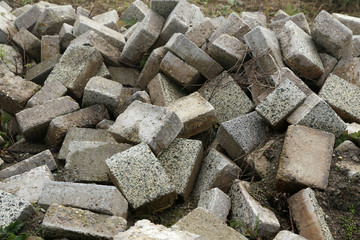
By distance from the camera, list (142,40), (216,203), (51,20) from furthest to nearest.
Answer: (51,20), (142,40), (216,203)

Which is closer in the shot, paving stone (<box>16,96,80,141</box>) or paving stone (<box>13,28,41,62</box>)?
paving stone (<box>16,96,80,141</box>)

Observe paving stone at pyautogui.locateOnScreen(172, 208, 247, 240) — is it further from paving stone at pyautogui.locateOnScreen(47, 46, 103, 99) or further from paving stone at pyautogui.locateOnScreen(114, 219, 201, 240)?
paving stone at pyautogui.locateOnScreen(47, 46, 103, 99)

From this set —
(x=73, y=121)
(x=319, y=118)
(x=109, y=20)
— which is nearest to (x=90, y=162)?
(x=73, y=121)

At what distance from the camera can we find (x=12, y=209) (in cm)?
316

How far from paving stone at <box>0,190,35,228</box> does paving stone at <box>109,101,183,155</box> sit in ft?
3.99

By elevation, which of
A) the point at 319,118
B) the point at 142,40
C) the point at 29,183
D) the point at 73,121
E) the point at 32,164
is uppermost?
the point at 142,40

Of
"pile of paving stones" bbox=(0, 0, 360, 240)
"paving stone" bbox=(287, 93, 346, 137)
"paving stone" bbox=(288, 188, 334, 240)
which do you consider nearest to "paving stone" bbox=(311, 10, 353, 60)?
"pile of paving stones" bbox=(0, 0, 360, 240)

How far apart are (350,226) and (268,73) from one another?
1992 millimetres

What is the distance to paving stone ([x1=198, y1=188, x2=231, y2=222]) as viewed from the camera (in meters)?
3.51

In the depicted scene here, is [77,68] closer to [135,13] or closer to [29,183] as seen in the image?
[29,183]

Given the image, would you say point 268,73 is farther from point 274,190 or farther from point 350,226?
point 350,226

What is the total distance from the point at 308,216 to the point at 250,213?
50cm

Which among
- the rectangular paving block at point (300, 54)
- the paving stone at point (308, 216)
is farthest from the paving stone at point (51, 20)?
the paving stone at point (308, 216)

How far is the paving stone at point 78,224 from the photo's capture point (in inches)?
117
